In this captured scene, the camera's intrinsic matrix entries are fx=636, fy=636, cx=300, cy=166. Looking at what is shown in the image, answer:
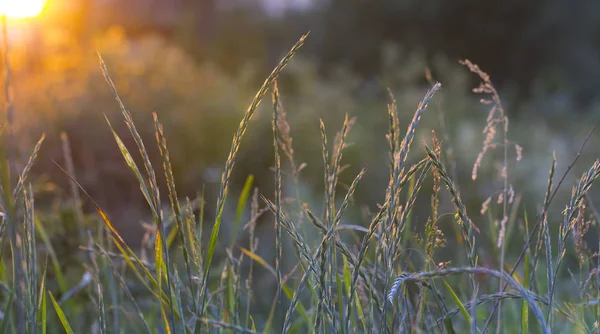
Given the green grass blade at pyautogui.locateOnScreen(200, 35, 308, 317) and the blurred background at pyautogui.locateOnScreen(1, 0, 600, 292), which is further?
the blurred background at pyautogui.locateOnScreen(1, 0, 600, 292)

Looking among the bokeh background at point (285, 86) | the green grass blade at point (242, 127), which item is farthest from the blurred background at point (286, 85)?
the green grass blade at point (242, 127)

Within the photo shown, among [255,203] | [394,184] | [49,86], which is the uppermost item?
[394,184]

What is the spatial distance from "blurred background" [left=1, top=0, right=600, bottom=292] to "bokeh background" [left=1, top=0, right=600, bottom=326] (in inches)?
0.8

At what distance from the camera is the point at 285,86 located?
10516 millimetres

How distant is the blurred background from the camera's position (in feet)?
14.9

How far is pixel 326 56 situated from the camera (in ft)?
41.9

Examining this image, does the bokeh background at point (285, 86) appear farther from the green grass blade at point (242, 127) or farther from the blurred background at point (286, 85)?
the green grass blade at point (242, 127)

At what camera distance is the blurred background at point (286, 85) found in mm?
4551

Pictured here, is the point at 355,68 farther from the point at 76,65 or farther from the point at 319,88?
the point at 76,65

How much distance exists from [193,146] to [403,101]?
2.75m

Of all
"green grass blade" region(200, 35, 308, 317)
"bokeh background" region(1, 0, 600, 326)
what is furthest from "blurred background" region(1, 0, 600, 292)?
"green grass blade" region(200, 35, 308, 317)

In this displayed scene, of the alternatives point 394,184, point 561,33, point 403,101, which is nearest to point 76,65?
point 403,101

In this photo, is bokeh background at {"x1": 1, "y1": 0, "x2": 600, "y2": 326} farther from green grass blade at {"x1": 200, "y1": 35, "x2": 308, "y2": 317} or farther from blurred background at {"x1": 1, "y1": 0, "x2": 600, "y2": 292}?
green grass blade at {"x1": 200, "y1": 35, "x2": 308, "y2": 317}

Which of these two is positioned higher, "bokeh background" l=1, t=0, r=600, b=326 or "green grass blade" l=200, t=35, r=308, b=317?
"green grass blade" l=200, t=35, r=308, b=317
